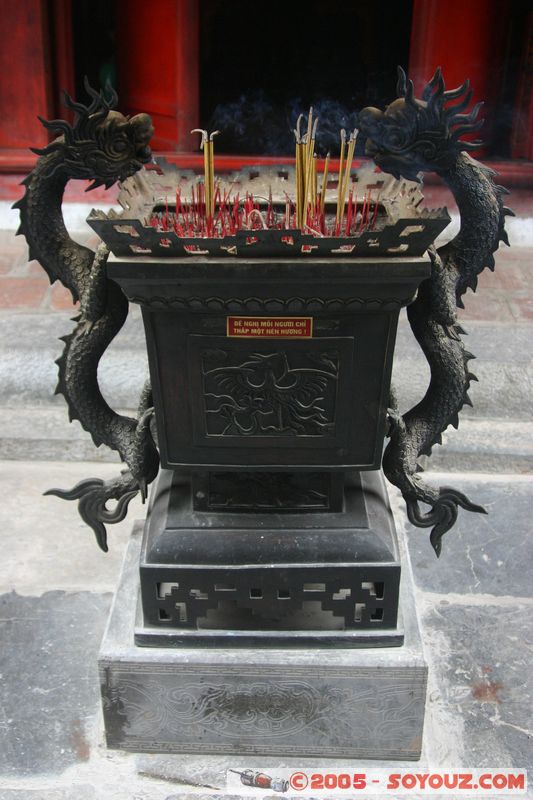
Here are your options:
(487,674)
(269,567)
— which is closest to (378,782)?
(487,674)

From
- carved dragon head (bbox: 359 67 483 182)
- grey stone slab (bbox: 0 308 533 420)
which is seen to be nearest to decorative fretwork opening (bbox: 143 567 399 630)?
carved dragon head (bbox: 359 67 483 182)

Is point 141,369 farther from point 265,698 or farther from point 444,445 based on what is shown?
point 265,698

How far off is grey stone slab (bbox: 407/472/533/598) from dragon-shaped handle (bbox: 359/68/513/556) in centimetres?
50

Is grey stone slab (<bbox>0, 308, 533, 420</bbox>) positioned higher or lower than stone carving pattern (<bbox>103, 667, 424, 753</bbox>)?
→ higher

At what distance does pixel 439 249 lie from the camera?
71.7 inches

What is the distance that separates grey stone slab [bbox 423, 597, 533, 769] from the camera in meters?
1.85

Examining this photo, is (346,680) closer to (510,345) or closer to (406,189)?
(406,189)

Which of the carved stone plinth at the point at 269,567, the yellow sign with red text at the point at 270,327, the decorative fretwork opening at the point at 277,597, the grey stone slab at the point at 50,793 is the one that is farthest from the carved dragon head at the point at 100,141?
the grey stone slab at the point at 50,793

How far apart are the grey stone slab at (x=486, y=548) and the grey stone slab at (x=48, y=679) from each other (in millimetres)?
952

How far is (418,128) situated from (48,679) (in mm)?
1516

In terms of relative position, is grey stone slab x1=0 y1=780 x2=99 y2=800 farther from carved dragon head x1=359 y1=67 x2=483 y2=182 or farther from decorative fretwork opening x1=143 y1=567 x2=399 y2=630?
carved dragon head x1=359 y1=67 x2=483 y2=182

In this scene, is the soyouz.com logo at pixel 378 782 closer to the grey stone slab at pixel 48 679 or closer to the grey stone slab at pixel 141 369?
the grey stone slab at pixel 48 679

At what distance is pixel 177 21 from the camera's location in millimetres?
4332

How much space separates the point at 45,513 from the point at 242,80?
13.1 feet
